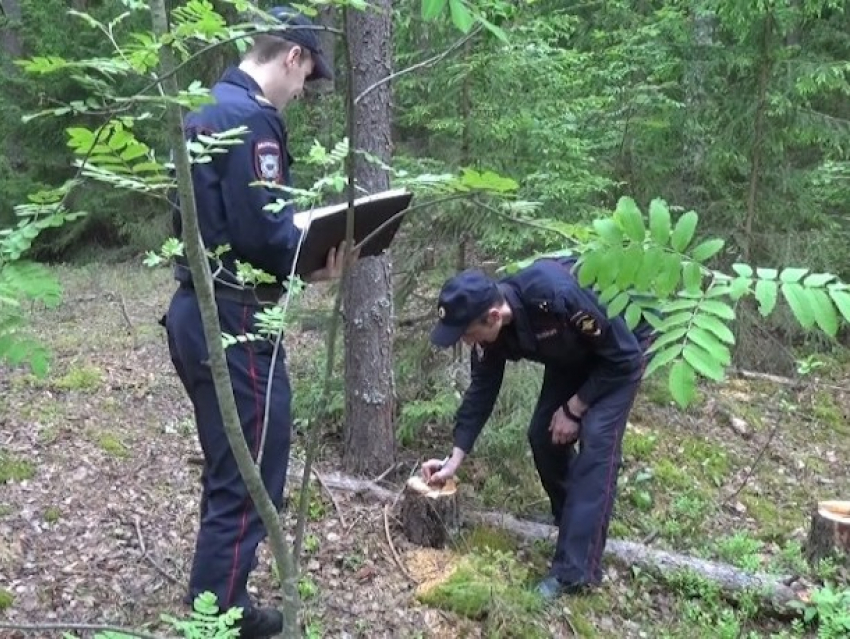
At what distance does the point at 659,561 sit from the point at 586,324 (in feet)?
5.02

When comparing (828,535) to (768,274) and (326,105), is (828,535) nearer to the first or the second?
(768,274)

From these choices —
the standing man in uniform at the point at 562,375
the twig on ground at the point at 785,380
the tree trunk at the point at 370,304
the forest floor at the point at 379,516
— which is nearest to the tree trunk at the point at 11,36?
the forest floor at the point at 379,516

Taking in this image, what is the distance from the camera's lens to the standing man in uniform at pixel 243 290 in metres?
2.78

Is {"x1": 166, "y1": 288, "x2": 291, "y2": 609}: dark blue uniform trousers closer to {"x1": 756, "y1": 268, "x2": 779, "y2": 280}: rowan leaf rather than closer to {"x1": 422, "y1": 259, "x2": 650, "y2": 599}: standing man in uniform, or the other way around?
{"x1": 422, "y1": 259, "x2": 650, "y2": 599}: standing man in uniform

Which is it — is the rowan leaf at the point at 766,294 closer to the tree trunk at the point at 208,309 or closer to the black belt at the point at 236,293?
the tree trunk at the point at 208,309

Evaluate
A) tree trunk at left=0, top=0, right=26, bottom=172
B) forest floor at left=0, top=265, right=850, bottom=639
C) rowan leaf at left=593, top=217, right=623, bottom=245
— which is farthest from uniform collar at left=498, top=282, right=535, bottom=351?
tree trunk at left=0, top=0, right=26, bottom=172

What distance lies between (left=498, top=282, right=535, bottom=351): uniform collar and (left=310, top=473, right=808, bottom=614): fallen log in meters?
1.22

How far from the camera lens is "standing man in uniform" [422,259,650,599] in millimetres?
3834

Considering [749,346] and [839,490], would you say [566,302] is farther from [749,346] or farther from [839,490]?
[749,346]

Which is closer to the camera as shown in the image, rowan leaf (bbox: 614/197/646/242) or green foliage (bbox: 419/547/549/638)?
rowan leaf (bbox: 614/197/646/242)

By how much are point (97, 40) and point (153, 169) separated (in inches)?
448

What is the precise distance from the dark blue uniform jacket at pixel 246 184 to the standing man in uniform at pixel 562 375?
3.53 feet

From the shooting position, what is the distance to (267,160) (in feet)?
9.14

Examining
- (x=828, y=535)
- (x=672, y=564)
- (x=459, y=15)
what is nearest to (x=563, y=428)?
(x=672, y=564)
